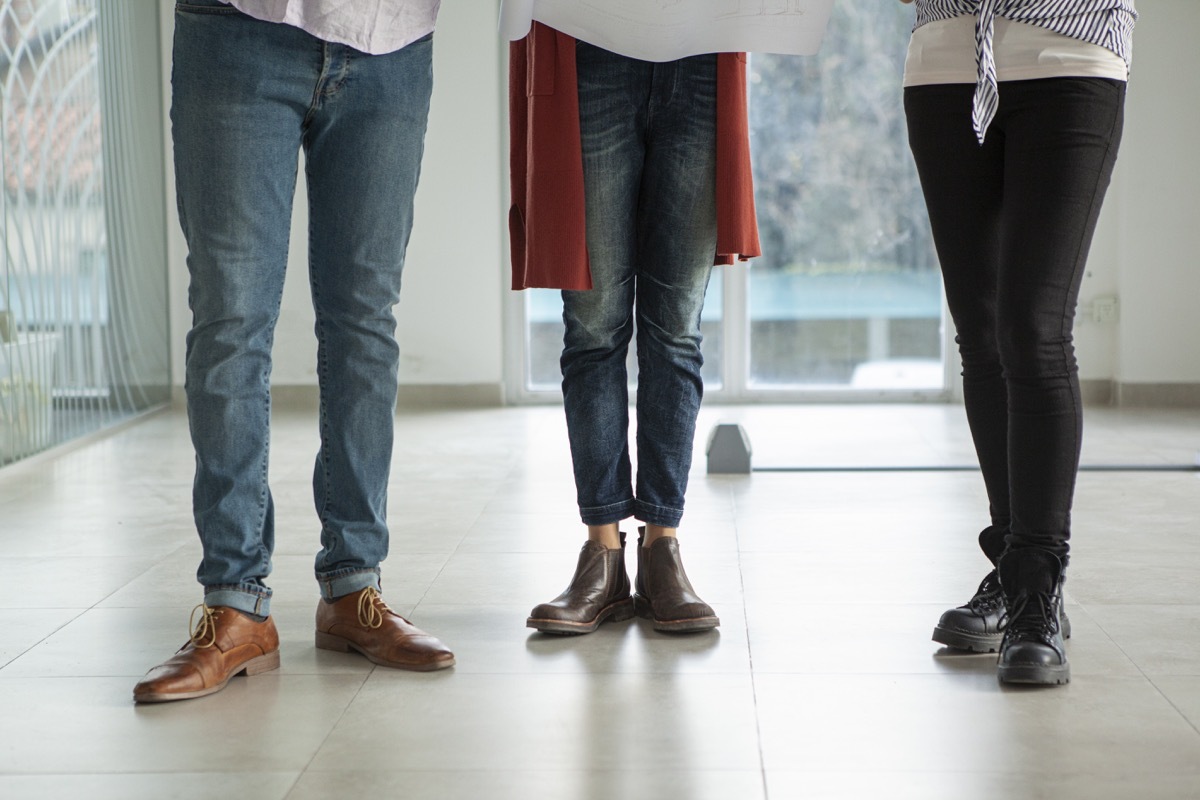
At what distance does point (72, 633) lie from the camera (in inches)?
73.5

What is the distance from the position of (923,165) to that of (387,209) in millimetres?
714

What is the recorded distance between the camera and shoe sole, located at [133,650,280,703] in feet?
5.03

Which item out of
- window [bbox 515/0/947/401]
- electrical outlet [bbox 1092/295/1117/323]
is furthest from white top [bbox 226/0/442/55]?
electrical outlet [bbox 1092/295/1117/323]

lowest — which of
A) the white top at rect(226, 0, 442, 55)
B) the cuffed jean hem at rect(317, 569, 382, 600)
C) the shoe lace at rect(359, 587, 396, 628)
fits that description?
the shoe lace at rect(359, 587, 396, 628)

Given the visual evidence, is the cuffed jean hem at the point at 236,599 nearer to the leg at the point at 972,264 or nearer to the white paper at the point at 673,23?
the white paper at the point at 673,23

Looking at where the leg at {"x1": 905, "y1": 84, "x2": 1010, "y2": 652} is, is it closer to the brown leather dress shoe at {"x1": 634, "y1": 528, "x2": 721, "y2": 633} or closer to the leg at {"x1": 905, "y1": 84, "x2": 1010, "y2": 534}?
the leg at {"x1": 905, "y1": 84, "x2": 1010, "y2": 534}

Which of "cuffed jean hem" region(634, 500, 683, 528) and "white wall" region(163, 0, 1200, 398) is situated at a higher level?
"white wall" region(163, 0, 1200, 398)

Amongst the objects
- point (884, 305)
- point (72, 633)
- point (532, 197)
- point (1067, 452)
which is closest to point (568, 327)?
point (532, 197)

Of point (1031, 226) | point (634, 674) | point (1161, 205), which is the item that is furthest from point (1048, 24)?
point (1161, 205)

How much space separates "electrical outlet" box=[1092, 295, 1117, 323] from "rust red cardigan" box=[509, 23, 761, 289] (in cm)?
355

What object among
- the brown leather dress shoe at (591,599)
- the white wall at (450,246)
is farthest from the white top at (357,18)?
the white wall at (450,246)

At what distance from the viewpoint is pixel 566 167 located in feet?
5.74

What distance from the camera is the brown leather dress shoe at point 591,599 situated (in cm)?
179

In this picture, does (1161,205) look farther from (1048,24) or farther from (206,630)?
(206,630)
